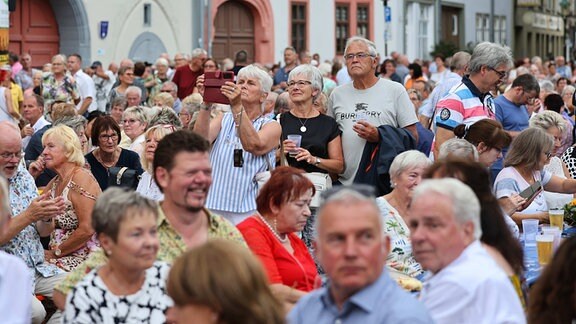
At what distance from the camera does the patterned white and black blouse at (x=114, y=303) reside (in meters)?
4.88

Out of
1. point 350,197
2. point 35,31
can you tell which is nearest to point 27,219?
point 350,197

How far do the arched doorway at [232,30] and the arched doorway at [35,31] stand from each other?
593 centimetres

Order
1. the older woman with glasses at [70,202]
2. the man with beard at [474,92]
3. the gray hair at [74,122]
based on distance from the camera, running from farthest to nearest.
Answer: the gray hair at [74,122] → the man with beard at [474,92] → the older woman with glasses at [70,202]

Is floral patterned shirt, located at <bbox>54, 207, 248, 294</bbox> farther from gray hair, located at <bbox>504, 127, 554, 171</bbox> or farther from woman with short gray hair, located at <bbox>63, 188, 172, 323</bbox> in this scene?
gray hair, located at <bbox>504, 127, 554, 171</bbox>

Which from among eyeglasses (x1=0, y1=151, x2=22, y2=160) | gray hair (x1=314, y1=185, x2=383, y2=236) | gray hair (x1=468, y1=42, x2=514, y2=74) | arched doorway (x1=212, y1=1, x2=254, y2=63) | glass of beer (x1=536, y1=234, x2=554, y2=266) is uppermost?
arched doorway (x1=212, y1=1, x2=254, y2=63)

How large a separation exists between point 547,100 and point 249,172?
22.5 feet

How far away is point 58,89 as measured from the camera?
15.5 meters

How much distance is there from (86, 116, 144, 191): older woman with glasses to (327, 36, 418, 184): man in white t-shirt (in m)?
1.64

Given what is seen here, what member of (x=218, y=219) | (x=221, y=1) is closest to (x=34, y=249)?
(x=218, y=219)

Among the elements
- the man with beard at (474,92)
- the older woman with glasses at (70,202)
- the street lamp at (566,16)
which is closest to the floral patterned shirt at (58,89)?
the man with beard at (474,92)

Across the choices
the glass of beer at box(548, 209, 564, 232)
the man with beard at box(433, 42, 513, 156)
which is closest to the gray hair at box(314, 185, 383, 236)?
the glass of beer at box(548, 209, 564, 232)

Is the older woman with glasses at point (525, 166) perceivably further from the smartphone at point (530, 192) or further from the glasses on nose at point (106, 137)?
the glasses on nose at point (106, 137)

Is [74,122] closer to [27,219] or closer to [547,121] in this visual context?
[27,219]

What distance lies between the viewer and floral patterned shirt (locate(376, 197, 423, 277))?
6828mm
